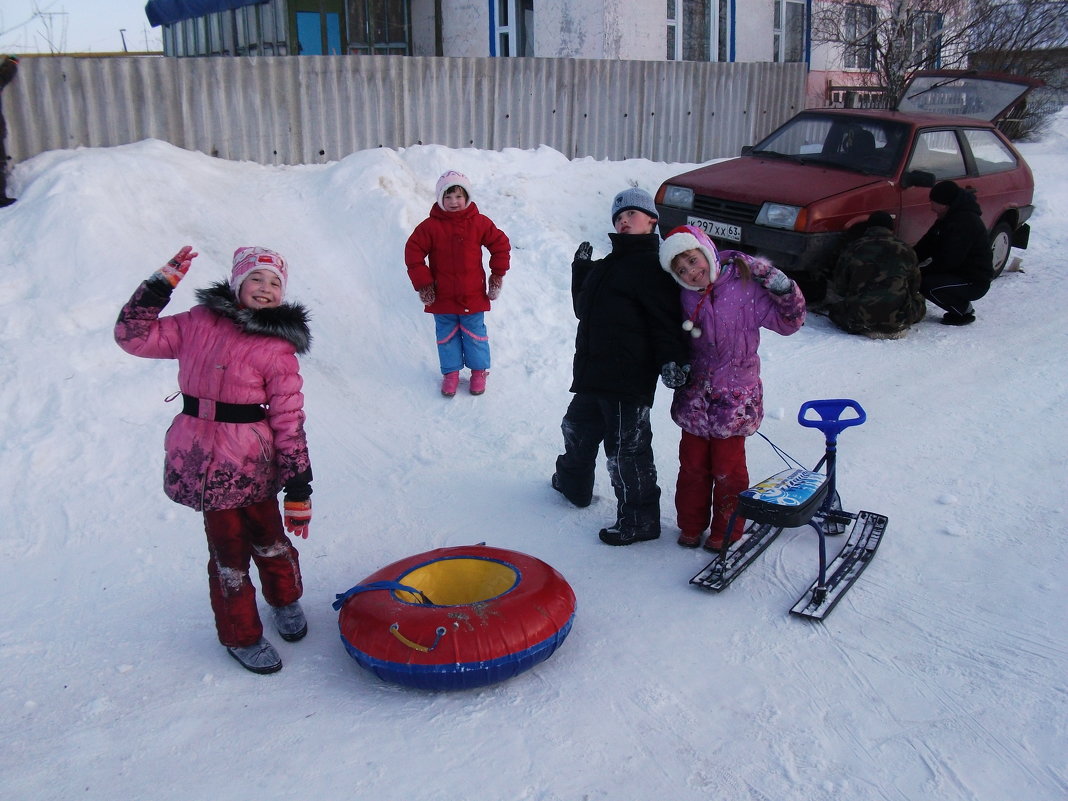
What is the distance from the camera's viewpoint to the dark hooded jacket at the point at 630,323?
13.4 ft

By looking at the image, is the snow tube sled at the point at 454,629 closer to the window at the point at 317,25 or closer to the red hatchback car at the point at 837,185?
the red hatchback car at the point at 837,185

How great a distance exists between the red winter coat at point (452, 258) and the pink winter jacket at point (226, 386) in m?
2.71

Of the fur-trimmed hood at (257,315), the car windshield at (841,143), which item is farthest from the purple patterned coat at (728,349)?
the car windshield at (841,143)

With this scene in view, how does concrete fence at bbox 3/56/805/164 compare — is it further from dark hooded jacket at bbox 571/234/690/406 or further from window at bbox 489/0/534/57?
dark hooded jacket at bbox 571/234/690/406

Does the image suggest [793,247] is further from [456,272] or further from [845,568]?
[845,568]

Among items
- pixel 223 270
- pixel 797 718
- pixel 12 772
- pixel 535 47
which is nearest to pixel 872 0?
pixel 535 47

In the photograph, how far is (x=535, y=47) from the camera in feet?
46.8

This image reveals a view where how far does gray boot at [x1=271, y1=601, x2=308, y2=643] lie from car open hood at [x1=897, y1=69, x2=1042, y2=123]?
9.89 m

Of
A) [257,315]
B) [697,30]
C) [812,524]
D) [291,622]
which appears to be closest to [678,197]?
[812,524]

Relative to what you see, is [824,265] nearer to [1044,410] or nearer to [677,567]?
[1044,410]

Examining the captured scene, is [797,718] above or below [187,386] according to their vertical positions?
below

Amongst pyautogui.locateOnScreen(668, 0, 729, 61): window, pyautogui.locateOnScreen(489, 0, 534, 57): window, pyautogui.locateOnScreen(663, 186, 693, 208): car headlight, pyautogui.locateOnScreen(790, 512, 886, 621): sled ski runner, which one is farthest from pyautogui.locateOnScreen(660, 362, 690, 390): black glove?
pyautogui.locateOnScreen(668, 0, 729, 61): window

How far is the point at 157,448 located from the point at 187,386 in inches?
83.9

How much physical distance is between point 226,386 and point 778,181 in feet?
20.7
